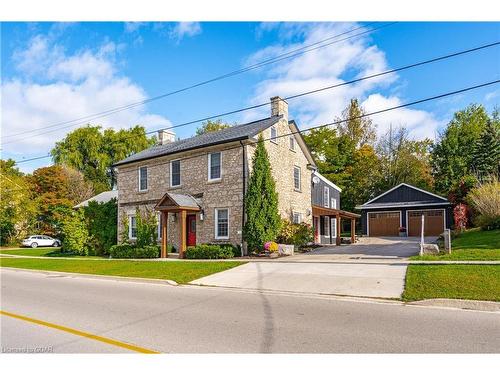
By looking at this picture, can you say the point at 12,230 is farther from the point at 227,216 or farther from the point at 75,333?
the point at 75,333

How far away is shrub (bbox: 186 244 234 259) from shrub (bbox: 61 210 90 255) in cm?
1056

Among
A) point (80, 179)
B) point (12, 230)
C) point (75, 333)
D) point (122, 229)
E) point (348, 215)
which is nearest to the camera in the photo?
point (75, 333)

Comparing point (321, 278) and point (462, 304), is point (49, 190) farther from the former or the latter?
point (462, 304)

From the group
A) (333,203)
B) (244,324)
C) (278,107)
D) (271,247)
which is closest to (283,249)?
(271,247)

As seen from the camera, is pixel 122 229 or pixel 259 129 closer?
pixel 259 129

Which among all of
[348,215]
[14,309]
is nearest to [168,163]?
[348,215]

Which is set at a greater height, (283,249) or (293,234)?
(293,234)

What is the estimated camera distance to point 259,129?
21.8 metres

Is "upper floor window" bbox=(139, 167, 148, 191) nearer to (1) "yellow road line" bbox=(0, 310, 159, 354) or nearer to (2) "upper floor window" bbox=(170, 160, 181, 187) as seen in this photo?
(2) "upper floor window" bbox=(170, 160, 181, 187)

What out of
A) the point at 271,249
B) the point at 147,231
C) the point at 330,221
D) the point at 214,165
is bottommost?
the point at 271,249

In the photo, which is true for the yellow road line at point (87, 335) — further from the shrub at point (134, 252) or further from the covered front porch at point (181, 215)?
the shrub at point (134, 252)

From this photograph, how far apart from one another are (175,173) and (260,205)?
6.26 m

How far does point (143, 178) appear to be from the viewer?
25.9m

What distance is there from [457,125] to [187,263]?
4718 centimetres
